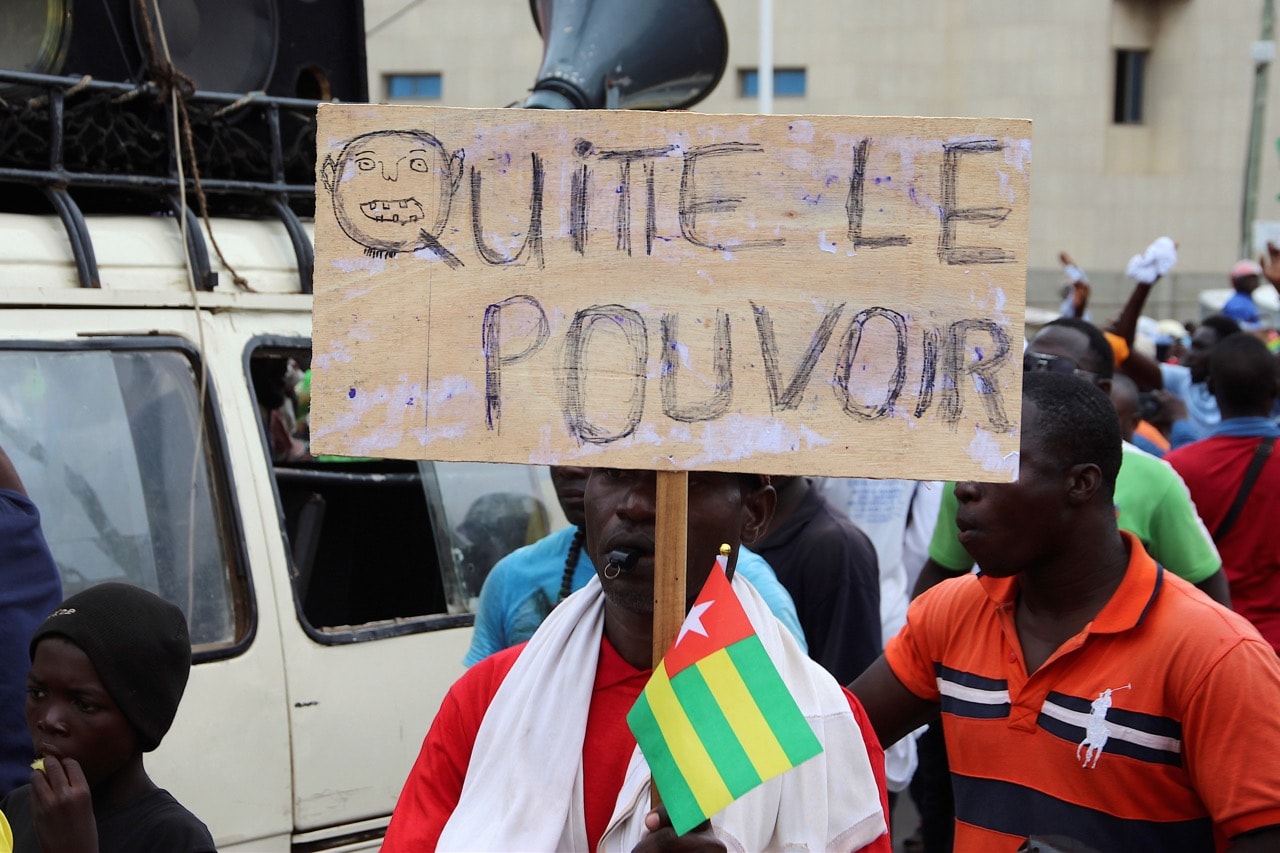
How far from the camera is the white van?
352 centimetres

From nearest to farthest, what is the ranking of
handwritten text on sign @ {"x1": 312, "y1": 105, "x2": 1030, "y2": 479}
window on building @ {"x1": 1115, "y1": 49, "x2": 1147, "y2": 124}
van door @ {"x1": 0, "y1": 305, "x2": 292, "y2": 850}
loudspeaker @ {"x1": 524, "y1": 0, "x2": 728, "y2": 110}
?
handwritten text on sign @ {"x1": 312, "y1": 105, "x2": 1030, "y2": 479}
van door @ {"x1": 0, "y1": 305, "x2": 292, "y2": 850}
loudspeaker @ {"x1": 524, "y1": 0, "x2": 728, "y2": 110}
window on building @ {"x1": 1115, "y1": 49, "x2": 1147, "y2": 124}

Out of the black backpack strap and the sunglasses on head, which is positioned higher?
the sunglasses on head

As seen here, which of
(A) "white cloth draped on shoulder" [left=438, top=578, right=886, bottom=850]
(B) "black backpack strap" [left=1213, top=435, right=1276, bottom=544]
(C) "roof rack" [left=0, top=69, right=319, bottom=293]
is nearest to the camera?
(A) "white cloth draped on shoulder" [left=438, top=578, right=886, bottom=850]

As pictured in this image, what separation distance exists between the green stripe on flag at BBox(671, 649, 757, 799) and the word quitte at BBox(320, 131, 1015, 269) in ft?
2.00

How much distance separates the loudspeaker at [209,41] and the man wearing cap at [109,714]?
2.12m

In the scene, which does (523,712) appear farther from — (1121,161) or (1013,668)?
(1121,161)

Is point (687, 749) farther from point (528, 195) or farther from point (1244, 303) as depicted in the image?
point (1244, 303)

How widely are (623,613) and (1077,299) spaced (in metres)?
9.29

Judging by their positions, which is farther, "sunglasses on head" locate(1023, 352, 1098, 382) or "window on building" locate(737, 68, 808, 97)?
"window on building" locate(737, 68, 808, 97)

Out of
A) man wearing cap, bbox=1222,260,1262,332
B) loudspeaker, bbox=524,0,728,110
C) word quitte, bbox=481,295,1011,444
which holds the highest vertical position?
loudspeaker, bbox=524,0,728,110

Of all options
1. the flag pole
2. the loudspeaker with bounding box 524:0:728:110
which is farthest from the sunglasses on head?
the flag pole

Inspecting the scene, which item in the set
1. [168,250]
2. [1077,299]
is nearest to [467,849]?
[168,250]

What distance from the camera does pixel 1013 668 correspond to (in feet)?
8.81

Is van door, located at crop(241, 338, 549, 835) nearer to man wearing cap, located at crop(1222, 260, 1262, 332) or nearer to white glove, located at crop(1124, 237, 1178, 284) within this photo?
white glove, located at crop(1124, 237, 1178, 284)
